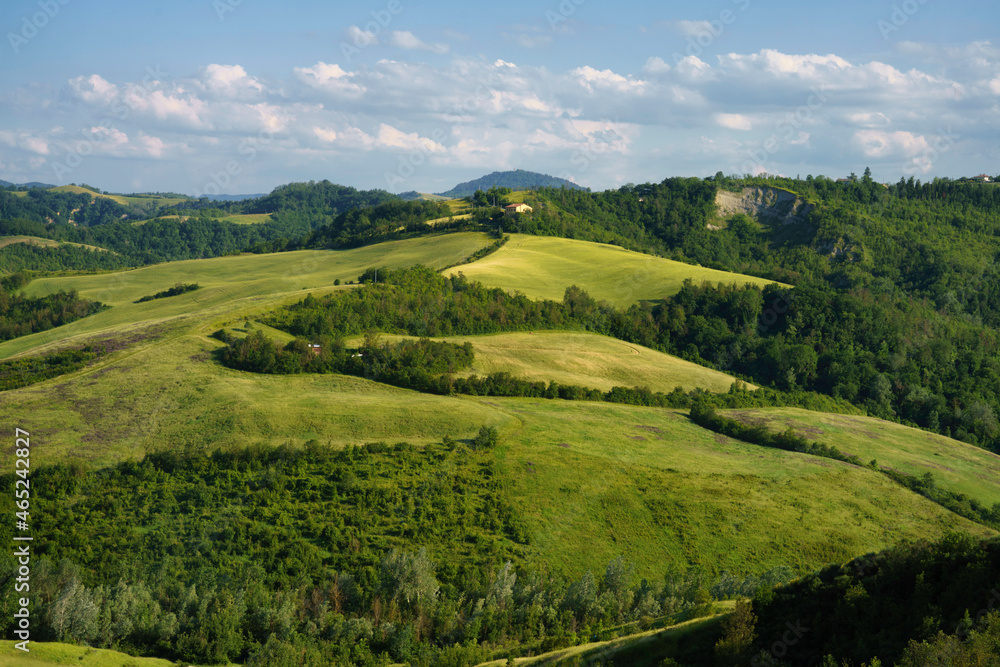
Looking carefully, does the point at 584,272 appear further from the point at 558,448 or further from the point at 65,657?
the point at 65,657

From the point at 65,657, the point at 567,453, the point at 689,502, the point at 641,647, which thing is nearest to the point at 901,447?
the point at 689,502

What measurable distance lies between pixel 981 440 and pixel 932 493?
3890 centimetres

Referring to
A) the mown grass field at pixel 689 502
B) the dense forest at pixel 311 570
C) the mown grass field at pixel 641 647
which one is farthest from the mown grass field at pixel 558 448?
the mown grass field at pixel 641 647

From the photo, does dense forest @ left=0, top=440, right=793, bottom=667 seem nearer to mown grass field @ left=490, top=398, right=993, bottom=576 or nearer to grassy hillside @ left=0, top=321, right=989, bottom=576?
mown grass field @ left=490, top=398, right=993, bottom=576

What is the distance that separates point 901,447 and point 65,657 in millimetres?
81821

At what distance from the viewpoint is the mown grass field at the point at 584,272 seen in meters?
122

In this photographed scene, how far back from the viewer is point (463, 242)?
15588cm

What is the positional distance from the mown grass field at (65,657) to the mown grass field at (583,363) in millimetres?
51992

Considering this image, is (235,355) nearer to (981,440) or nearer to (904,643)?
(904,643)

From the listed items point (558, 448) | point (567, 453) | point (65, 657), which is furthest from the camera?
point (558, 448)

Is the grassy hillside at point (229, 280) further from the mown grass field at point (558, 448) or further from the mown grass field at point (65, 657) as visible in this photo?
the mown grass field at point (65, 657)

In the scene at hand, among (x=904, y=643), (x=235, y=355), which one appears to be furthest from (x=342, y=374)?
(x=904, y=643)

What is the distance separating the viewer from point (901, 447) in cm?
7962

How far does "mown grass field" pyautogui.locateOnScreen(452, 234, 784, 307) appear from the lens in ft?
401
